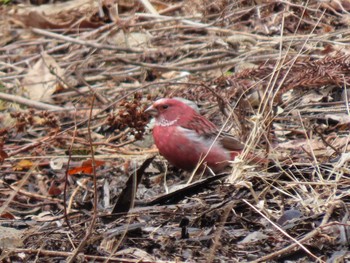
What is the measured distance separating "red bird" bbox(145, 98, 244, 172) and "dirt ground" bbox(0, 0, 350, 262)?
14cm

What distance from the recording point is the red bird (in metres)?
5.50

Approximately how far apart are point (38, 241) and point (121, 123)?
1610 millimetres

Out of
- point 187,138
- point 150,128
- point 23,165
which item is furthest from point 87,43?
point 187,138

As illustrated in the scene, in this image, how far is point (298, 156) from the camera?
505 centimetres

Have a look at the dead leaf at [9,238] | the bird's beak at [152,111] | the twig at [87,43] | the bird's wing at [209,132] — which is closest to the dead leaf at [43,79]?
the twig at [87,43]

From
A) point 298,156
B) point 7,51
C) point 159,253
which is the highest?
point 159,253

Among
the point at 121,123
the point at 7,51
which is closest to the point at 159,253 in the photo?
the point at 121,123

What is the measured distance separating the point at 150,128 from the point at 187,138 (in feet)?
2.67

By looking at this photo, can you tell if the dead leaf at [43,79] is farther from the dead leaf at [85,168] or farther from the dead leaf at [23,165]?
the dead leaf at [85,168]

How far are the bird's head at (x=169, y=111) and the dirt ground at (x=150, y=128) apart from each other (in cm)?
23

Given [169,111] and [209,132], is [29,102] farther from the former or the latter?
[209,132]

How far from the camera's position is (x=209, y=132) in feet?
18.9

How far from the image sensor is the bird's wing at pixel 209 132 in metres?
5.47

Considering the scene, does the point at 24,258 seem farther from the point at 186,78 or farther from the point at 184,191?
the point at 186,78
